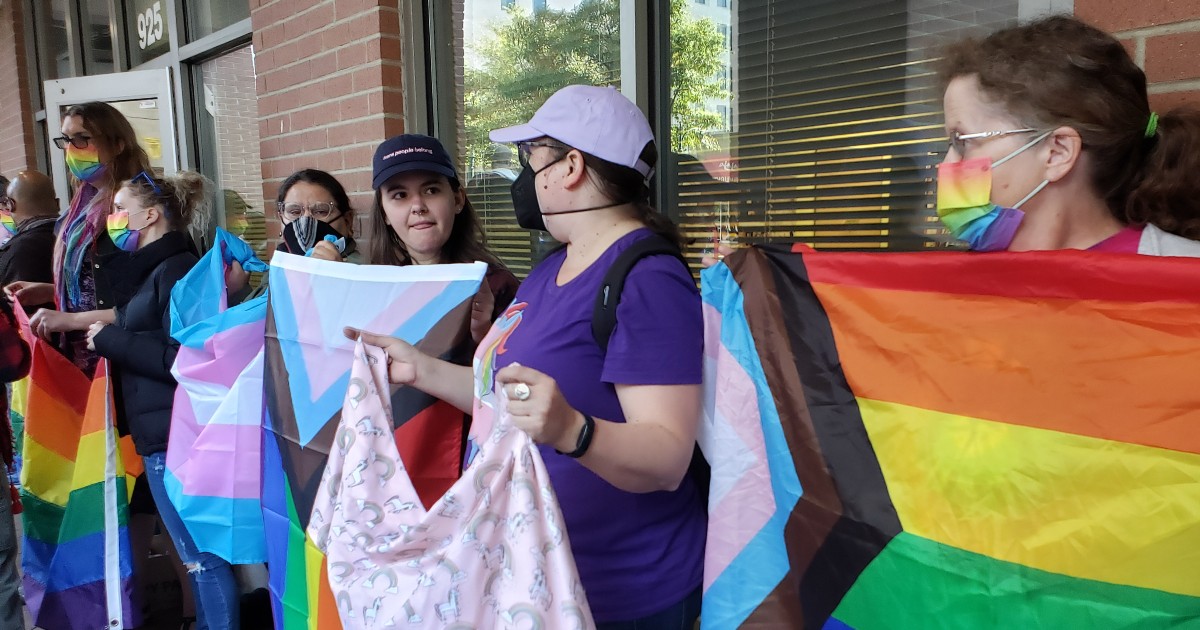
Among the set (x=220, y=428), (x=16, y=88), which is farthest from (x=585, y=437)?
(x=16, y=88)

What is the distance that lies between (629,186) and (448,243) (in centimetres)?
95

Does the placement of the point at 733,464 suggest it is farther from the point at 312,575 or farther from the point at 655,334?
the point at 312,575

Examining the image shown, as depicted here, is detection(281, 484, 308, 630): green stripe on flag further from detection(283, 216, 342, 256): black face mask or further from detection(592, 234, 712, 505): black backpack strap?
detection(592, 234, 712, 505): black backpack strap

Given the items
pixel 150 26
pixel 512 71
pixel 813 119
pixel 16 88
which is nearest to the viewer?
pixel 813 119

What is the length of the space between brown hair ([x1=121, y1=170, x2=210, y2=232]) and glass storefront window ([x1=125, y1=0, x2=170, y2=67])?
3.07 meters

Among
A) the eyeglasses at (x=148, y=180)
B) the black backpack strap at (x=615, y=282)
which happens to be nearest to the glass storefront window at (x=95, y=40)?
the eyeglasses at (x=148, y=180)

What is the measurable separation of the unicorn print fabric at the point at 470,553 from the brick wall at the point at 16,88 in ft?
29.7

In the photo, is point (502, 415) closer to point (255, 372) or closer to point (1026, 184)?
point (1026, 184)

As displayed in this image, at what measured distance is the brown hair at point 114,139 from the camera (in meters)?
3.26

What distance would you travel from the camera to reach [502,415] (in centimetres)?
133

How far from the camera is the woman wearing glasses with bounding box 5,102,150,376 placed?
3.11 meters

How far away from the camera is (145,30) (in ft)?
19.8

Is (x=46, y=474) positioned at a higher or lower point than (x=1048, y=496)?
lower

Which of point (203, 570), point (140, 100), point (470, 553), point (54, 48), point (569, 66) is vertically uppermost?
point (54, 48)
